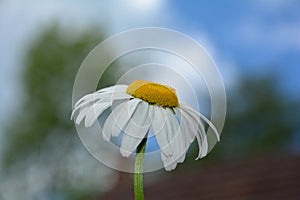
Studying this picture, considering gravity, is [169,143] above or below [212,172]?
below

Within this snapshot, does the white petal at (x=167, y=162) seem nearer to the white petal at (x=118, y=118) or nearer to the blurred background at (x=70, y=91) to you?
the white petal at (x=118, y=118)

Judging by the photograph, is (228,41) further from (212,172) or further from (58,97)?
(58,97)

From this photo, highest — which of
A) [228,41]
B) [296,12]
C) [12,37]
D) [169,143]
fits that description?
[296,12]

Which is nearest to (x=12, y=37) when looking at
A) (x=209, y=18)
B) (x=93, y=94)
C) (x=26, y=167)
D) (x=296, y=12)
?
(x=26, y=167)

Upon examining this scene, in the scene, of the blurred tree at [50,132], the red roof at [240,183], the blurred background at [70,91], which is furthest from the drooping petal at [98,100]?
the blurred tree at [50,132]

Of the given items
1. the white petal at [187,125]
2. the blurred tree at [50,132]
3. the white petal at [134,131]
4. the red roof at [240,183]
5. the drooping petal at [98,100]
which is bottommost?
the white petal at [134,131]

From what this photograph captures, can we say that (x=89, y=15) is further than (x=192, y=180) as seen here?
Yes
